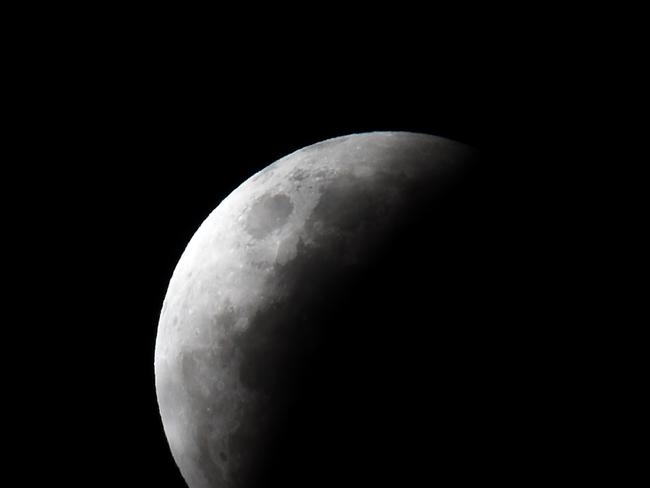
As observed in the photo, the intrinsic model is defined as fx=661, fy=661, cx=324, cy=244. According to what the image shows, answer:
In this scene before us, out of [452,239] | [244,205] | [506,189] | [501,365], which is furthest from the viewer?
[244,205]

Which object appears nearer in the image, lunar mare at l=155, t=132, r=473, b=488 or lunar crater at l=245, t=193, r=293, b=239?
lunar mare at l=155, t=132, r=473, b=488

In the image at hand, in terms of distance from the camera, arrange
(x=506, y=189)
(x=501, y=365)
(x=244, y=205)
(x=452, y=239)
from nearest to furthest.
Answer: (x=501, y=365) < (x=452, y=239) < (x=506, y=189) < (x=244, y=205)

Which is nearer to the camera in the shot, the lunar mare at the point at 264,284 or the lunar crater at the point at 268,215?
the lunar mare at the point at 264,284

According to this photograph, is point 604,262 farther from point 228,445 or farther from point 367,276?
point 228,445

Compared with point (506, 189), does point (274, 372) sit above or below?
below

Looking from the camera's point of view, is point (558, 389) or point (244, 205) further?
point (244, 205)

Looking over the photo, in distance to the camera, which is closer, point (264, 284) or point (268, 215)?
point (264, 284)

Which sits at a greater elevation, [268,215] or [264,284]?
[268,215]

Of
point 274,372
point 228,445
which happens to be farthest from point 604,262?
point 228,445
